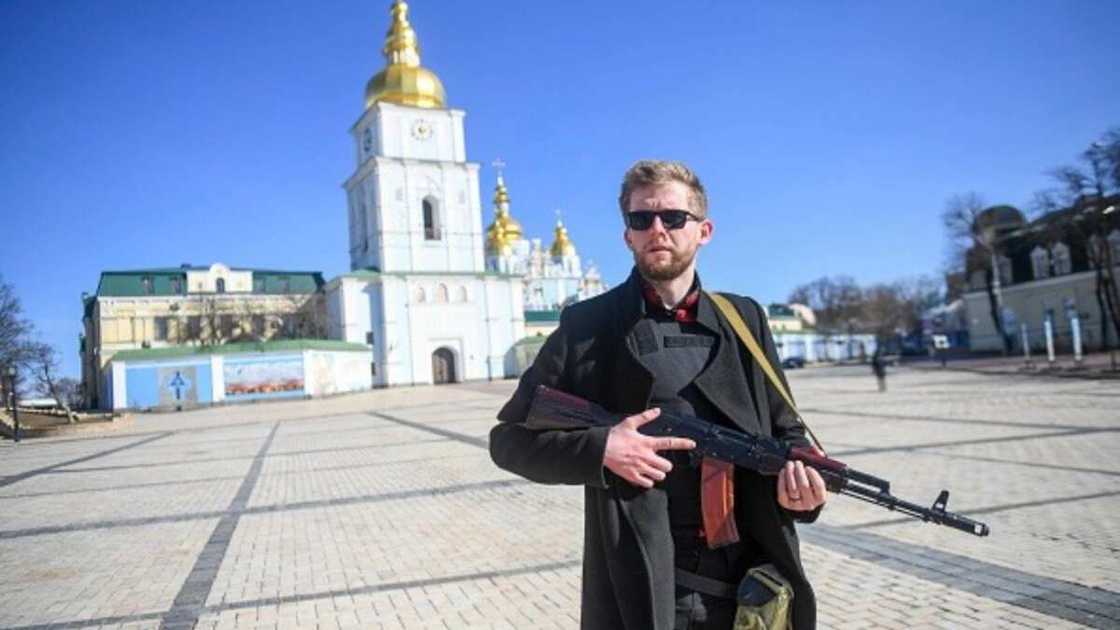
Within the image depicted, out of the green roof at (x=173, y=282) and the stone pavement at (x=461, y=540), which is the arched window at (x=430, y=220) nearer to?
the green roof at (x=173, y=282)

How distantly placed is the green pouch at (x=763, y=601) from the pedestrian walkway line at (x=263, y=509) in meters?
7.99

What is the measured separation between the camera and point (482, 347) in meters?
59.1

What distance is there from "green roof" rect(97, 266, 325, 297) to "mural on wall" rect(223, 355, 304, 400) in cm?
2642

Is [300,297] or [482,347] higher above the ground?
[300,297]

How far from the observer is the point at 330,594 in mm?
5746

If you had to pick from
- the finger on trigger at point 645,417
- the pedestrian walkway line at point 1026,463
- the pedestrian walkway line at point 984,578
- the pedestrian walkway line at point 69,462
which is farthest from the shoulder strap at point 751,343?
the pedestrian walkway line at point 69,462

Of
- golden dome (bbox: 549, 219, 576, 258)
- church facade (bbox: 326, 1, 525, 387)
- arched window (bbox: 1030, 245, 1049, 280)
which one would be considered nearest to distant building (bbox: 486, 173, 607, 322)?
golden dome (bbox: 549, 219, 576, 258)

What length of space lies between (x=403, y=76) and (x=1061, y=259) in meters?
47.7

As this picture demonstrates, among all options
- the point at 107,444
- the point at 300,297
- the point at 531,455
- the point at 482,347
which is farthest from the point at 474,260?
the point at 531,455

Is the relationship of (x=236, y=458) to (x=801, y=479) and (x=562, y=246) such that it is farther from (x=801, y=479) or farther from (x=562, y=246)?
(x=562, y=246)

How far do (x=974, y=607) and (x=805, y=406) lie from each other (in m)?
15.9

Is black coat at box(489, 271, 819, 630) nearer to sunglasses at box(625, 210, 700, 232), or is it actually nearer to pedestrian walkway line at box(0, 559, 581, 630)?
sunglasses at box(625, 210, 700, 232)

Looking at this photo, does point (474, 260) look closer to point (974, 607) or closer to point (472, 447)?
point (472, 447)

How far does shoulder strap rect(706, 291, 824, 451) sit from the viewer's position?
7.80 feet
